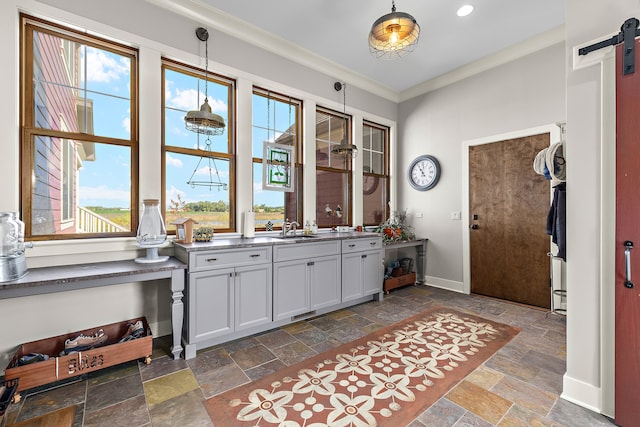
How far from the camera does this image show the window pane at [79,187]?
2402mm

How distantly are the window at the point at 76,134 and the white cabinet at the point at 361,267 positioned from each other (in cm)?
231

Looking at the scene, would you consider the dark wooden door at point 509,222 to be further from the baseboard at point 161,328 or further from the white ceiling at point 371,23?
the baseboard at point 161,328

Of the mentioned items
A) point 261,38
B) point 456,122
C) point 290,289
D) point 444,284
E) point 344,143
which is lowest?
point 444,284

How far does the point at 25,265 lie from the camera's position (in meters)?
2.09

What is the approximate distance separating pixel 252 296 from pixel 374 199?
290 centimetres

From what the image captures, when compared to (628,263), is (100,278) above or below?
below

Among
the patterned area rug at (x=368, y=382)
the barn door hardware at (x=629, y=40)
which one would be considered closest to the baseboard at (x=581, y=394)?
the patterned area rug at (x=368, y=382)

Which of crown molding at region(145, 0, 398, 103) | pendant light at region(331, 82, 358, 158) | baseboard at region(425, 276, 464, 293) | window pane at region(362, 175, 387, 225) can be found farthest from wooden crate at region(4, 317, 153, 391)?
baseboard at region(425, 276, 464, 293)

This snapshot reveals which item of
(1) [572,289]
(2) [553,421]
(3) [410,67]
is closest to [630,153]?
(1) [572,289]

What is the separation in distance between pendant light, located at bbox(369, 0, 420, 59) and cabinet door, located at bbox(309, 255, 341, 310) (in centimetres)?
222

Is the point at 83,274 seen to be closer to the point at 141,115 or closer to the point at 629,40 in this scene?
the point at 141,115

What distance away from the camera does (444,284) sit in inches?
181

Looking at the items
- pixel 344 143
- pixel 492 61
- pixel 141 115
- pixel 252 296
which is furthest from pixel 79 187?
pixel 492 61

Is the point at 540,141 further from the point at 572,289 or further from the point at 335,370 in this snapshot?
the point at 335,370
